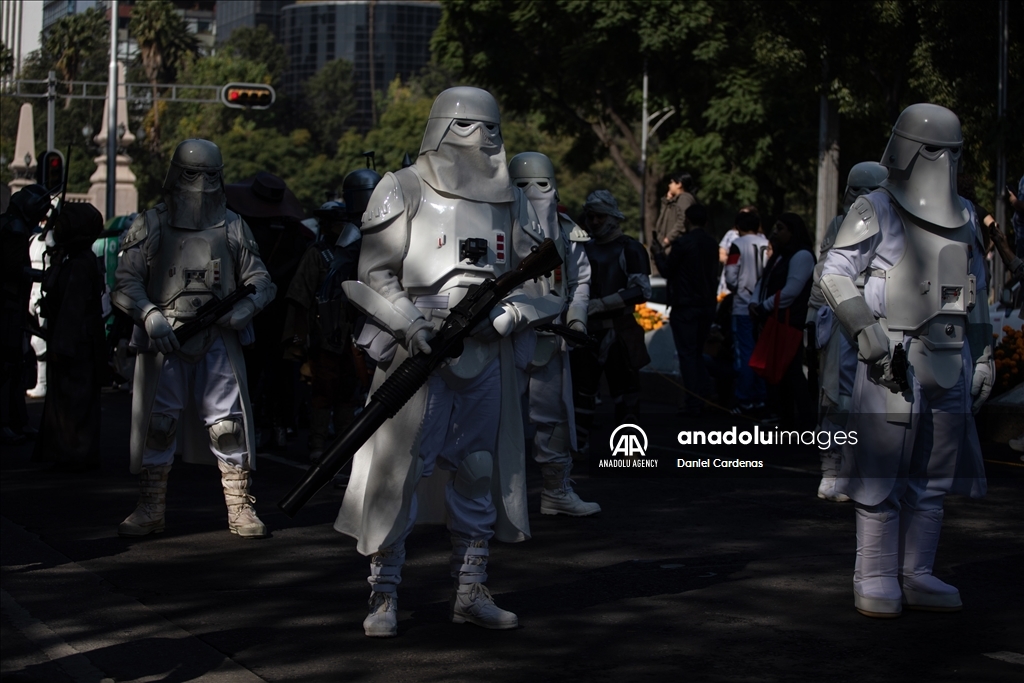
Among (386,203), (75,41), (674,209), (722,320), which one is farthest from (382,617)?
(75,41)

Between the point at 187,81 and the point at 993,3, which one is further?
the point at 187,81

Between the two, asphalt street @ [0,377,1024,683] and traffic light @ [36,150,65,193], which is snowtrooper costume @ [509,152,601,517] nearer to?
asphalt street @ [0,377,1024,683]

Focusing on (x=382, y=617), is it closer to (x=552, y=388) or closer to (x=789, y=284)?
(x=552, y=388)

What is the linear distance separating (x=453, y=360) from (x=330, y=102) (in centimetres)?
11622

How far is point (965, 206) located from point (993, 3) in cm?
1579

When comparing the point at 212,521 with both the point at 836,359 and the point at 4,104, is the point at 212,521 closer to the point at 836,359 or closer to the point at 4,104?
the point at 836,359

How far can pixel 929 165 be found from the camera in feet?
18.6

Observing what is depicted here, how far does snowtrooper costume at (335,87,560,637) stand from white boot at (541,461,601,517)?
2365mm

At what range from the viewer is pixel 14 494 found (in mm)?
8773

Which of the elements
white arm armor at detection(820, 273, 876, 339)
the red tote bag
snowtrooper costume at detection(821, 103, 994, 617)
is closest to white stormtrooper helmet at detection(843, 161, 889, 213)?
the red tote bag

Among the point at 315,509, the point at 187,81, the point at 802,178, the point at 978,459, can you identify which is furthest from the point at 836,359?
the point at 187,81

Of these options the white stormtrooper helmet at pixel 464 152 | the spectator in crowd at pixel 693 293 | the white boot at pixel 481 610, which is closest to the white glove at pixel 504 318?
the white stormtrooper helmet at pixel 464 152

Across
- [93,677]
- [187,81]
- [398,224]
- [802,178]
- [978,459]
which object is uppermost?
[187,81]

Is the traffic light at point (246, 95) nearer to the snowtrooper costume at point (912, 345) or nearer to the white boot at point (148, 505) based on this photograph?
the white boot at point (148, 505)
